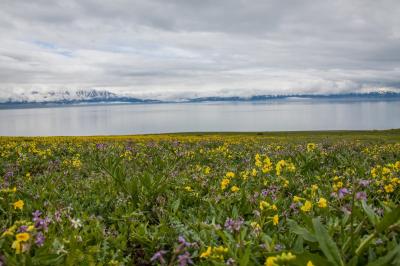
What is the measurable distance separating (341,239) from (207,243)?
130cm

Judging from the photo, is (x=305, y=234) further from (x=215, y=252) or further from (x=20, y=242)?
(x=20, y=242)

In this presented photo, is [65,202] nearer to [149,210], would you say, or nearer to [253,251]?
[149,210]

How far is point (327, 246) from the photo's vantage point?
263cm

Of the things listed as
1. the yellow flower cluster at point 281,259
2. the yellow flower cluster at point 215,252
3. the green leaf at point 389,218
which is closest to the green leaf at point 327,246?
the green leaf at point 389,218

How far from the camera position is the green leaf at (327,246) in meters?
2.52

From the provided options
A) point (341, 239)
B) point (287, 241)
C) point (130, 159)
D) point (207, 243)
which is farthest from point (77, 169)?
point (341, 239)

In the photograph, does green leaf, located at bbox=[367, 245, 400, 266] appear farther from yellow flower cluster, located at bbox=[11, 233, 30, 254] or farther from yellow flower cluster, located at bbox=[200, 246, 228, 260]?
yellow flower cluster, located at bbox=[11, 233, 30, 254]

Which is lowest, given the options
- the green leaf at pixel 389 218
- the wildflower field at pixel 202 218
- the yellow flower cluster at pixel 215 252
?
the wildflower field at pixel 202 218

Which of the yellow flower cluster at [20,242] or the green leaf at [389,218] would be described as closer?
the yellow flower cluster at [20,242]

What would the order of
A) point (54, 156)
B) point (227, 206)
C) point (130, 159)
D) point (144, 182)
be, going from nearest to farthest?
point (227, 206), point (144, 182), point (130, 159), point (54, 156)

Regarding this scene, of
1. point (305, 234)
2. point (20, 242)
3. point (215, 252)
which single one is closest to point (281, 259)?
point (215, 252)

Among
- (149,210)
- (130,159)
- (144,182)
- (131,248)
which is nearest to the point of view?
(131,248)

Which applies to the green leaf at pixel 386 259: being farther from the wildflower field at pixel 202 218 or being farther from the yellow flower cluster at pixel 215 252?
the yellow flower cluster at pixel 215 252

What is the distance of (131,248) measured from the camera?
3.99 meters
